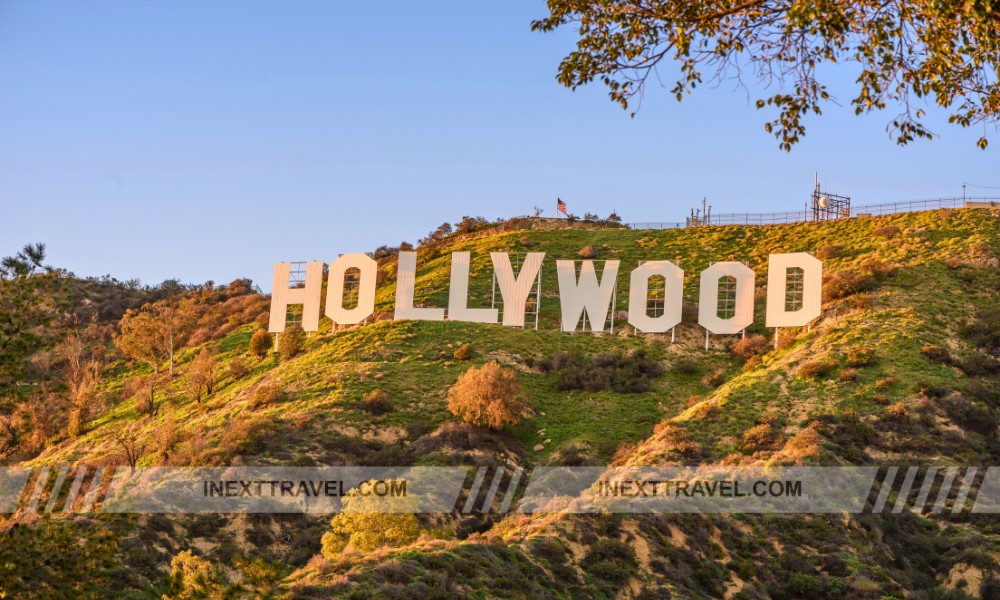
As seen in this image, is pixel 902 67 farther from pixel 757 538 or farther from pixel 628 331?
pixel 628 331

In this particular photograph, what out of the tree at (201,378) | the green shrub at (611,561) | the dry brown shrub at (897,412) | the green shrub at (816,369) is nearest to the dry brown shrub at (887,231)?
the green shrub at (816,369)

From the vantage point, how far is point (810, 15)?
1388 cm

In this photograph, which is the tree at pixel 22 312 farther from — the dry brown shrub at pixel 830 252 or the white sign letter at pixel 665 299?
the dry brown shrub at pixel 830 252

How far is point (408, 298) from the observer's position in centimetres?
6981

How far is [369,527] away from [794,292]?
3711 centimetres

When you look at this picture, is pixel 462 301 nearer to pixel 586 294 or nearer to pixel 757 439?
pixel 586 294

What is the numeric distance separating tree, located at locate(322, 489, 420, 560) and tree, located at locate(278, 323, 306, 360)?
31.0 metres

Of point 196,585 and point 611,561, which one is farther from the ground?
point 196,585

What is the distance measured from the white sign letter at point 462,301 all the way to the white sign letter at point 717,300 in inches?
523

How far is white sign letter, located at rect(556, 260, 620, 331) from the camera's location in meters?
65.4

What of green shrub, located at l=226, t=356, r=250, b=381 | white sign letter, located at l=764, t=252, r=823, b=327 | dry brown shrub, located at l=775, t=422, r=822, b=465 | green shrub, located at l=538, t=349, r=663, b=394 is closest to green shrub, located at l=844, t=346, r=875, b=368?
white sign letter, located at l=764, t=252, r=823, b=327

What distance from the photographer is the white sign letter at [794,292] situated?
62.1m

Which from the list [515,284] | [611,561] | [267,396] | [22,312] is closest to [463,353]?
[515,284]

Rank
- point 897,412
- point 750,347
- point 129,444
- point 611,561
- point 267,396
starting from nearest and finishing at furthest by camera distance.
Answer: point 611,561 → point 897,412 → point 129,444 → point 267,396 → point 750,347
